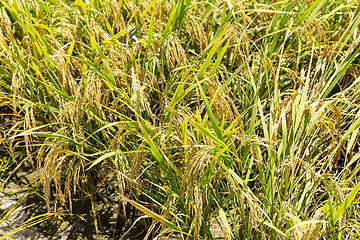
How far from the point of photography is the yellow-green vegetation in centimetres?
112

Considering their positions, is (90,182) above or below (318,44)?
below

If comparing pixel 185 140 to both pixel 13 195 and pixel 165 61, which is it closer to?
pixel 165 61

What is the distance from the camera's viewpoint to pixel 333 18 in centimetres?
191

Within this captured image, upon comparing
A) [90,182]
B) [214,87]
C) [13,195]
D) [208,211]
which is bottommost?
[13,195]

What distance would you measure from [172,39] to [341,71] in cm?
70

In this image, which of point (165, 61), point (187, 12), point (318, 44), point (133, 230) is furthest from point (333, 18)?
point (133, 230)

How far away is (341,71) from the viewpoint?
1368 millimetres

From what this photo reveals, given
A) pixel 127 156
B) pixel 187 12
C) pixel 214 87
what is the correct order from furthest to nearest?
1. pixel 187 12
2. pixel 127 156
3. pixel 214 87

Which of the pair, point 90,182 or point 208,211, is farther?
point 90,182

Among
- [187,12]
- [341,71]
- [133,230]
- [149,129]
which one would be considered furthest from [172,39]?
[133,230]

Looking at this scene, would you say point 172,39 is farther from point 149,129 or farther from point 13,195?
point 13,195

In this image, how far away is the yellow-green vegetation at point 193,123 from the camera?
3.67ft

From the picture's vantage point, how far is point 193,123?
3.22 ft

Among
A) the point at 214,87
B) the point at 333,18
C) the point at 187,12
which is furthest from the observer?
the point at 333,18
